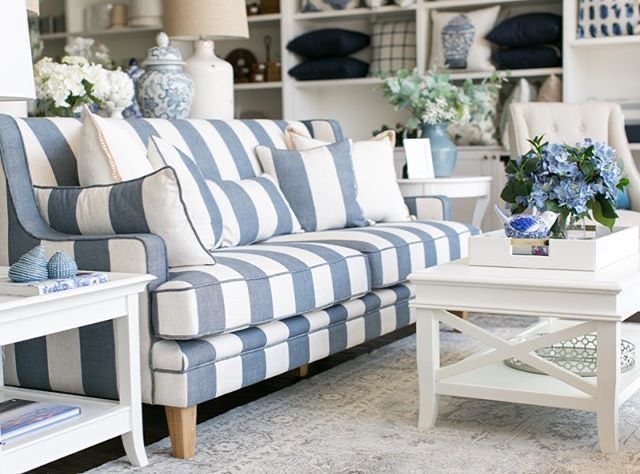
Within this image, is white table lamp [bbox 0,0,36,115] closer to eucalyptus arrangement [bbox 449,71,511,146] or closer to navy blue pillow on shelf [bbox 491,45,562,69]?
eucalyptus arrangement [bbox 449,71,511,146]

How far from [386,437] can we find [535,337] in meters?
0.49

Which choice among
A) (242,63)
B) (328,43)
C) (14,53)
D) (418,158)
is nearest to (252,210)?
(14,53)

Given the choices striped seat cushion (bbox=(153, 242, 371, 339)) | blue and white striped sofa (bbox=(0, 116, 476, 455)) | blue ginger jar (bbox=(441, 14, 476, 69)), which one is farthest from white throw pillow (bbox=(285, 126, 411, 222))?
blue ginger jar (bbox=(441, 14, 476, 69))

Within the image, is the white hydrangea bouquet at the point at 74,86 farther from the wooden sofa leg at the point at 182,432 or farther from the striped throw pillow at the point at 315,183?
the wooden sofa leg at the point at 182,432

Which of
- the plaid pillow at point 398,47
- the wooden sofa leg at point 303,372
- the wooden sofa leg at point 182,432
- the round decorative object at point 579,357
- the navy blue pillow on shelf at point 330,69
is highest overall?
the plaid pillow at point 398,47

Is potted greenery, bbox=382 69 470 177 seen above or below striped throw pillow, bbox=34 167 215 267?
above

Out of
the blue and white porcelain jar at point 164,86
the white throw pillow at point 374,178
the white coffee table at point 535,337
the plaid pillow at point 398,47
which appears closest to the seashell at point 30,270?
the white coffee table at point 535,337

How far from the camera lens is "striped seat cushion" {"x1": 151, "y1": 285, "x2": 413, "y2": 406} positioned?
8.55 ft

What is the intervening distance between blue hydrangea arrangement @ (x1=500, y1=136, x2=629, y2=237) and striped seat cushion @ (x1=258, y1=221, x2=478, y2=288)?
0.76 meters

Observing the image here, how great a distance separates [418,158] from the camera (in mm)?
4848

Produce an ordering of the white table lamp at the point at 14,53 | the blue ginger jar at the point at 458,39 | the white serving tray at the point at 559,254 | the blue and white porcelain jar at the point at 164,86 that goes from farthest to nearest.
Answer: the blue ginger jar at the point at 458,39, the blue and white porcelain jar at the point at 164,86, the white serving tray at the point at 559,254, the white table lamp at the point at 14,53

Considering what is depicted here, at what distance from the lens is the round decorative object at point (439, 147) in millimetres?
4938

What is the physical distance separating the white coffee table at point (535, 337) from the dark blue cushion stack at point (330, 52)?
3558mm

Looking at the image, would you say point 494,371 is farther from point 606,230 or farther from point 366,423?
point 606,230
